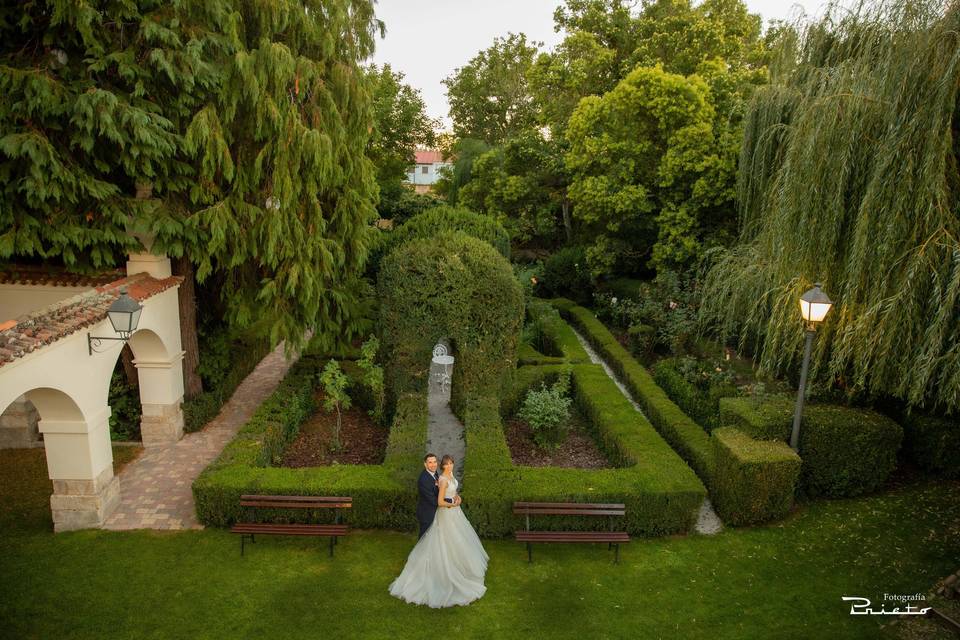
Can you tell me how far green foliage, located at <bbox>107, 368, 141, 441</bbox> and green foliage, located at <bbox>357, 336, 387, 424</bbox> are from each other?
470 cm

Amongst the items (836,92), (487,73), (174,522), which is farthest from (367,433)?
(487,73)

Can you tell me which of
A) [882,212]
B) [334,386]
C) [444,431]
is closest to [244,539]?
[334,386]

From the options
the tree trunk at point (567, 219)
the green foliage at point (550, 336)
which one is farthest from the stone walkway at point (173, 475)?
the tree trunk at point (567, 219)

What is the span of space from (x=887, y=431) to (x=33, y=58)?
14394 millimetres

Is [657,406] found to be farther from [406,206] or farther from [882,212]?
[406,206]

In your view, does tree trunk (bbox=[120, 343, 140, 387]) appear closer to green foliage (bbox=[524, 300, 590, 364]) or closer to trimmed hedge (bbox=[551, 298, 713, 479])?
green foliage (bbox=[524, 300, 590, 364])

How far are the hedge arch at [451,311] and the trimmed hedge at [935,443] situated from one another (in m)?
7.19

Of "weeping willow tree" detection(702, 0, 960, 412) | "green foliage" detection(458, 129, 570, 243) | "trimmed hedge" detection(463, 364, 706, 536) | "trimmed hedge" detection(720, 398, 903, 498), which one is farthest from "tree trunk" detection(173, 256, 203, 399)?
"green foliage" detection(458, 129, 570, 243)

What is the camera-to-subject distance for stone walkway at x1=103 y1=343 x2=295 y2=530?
9266 millimetres

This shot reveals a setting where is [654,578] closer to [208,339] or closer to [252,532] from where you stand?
[252,532]

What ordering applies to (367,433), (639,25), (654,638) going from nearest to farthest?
(654,638), (367,433), (639,25)

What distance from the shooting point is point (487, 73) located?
3375 centimetres

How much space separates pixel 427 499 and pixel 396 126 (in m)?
25.2

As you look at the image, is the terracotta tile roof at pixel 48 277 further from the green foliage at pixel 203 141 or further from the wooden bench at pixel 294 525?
the wooden bench at pixel 294 525
